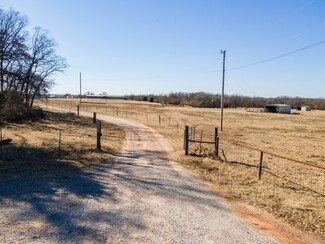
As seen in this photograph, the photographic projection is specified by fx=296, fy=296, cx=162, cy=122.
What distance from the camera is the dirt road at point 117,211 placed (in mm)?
6320

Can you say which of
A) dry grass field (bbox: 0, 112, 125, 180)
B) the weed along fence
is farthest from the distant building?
dry grass field (bbox: 0, 112, 125, 180)

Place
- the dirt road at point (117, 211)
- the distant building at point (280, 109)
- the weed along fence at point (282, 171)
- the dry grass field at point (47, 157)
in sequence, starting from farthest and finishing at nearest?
the distant building at point (280, 109), the weed along fence at point (282, 171), the dry grass field at point (47, 157), the dirt road at point (117, 211)

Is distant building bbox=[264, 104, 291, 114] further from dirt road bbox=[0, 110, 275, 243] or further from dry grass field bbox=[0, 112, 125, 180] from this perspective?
dirt road bbox=[0, 110, 275, 243]

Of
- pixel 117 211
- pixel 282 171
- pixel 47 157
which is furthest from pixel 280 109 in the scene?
pixel 117 211

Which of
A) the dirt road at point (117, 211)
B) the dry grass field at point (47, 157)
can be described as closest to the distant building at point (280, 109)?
the dry grass field at point (47, 157)

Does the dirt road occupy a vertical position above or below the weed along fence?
above

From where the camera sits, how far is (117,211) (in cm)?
767

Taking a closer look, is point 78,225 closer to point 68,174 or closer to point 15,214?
point 15,214

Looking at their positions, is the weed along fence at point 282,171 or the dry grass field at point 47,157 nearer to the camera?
the dry grass field at point 47,157

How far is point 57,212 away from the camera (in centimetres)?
743

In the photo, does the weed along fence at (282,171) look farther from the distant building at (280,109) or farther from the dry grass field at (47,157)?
the distant building at (280,109)

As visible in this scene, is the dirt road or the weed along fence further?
the weed along fence

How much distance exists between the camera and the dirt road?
6.32 m

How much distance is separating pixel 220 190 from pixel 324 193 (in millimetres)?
3946
